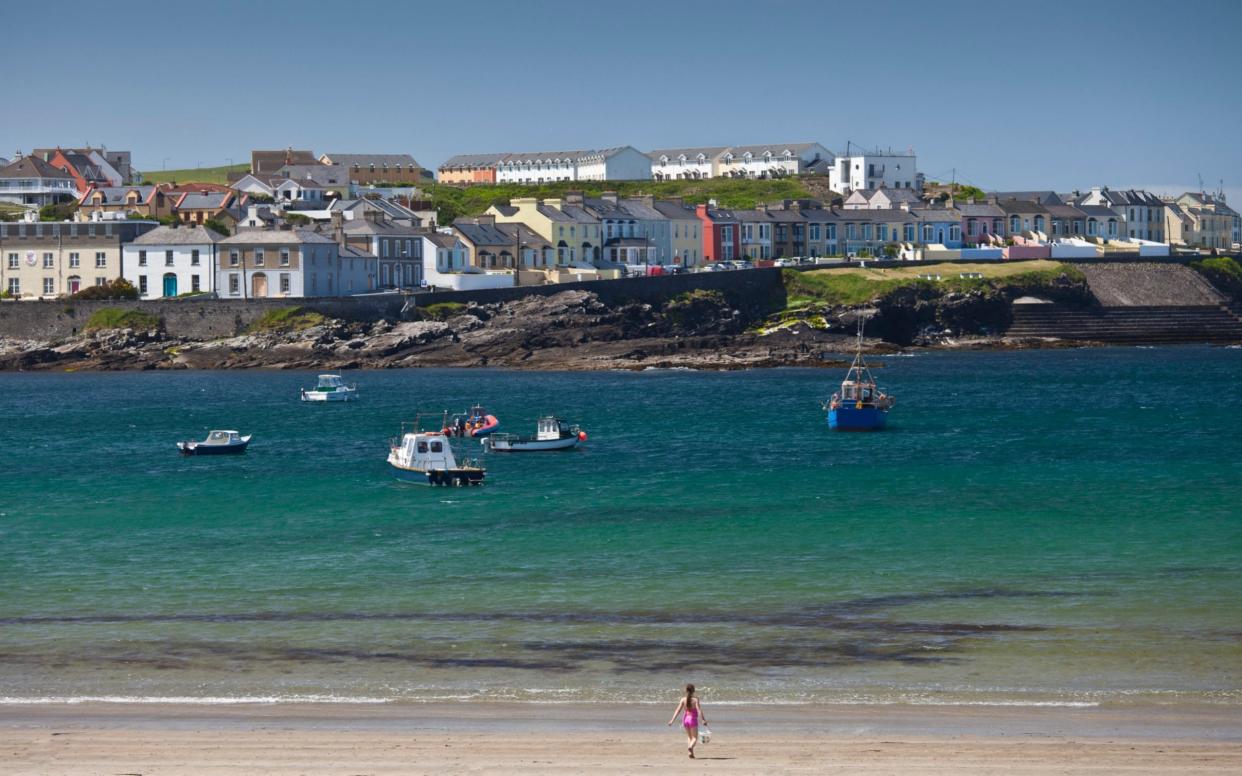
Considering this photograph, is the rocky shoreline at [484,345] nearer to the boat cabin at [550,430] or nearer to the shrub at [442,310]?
the shrub at [442,310]

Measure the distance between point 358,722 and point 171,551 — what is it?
18383 millimetres

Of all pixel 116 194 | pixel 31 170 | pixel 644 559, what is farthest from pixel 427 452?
pixel 31 170

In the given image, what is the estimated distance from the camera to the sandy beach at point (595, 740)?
73.9 ft

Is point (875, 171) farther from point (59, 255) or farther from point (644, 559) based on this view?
point (644, 559)

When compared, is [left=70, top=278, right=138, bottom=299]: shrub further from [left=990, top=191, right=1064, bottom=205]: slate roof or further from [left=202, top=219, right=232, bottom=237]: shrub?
[left=990, top=191, right=1064, bottom=205]: slate roof

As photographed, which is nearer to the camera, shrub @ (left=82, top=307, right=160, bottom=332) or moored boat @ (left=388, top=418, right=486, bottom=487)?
moored boat @ (left=388, top=418, right=486, bottom=487)

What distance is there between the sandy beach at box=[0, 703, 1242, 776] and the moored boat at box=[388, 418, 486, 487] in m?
26.9

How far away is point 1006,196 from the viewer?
164 metres

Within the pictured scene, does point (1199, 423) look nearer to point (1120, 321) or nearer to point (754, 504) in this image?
point (754, 504)

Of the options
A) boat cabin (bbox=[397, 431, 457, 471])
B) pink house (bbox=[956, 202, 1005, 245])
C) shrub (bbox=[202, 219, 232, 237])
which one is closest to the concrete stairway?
pink house (bbox=[956, 202, 1005, 245])

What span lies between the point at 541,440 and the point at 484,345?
39.2m

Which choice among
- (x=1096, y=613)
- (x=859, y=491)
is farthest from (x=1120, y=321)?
(x=1096, y=613)

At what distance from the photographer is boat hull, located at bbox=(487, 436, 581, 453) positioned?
61344 millimetres

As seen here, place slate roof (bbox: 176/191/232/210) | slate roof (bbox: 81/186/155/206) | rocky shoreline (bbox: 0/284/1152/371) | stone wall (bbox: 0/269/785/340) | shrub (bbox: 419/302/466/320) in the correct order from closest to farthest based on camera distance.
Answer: rocky shoreline (bbox: 0/284/1152/371)
stone wall (bbox: 0/269/785/340)
shrub (bbox: 419/302/466/320)
slate roof (bbox: 176/191/232/210)
slate roof (bbox: 81/186/155/206)
